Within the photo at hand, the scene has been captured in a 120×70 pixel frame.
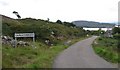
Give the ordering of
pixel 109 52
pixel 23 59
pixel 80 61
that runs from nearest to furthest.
A: pixel 23 59 → pixel 80 61 → pixel 109 52

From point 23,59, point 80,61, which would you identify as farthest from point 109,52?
point 23,59

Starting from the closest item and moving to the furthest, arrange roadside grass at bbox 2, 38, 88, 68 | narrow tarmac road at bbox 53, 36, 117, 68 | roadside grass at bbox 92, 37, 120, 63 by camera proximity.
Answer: roadside grass at bbox 2, 38, 88, 68, narrow tarmac road at bbox 53, 36, 117, 68, roadside grass at bbox 92, 37, 120, 63

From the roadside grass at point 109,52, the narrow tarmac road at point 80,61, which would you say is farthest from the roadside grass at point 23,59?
the roadside grass at point 109,52

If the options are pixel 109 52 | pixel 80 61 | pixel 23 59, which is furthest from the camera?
pixel 109 52

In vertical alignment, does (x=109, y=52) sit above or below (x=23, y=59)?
below

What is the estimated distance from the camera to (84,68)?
702 inches

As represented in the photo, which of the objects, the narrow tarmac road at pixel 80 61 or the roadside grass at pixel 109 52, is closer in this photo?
the narrow tarmac road at pixel 80 61

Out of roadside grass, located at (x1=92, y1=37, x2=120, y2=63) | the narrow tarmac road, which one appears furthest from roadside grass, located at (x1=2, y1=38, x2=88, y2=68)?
roadside grass, located at (x1=92, y1=37, x2=120, y2=63)

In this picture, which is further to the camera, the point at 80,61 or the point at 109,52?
the point at 109,52

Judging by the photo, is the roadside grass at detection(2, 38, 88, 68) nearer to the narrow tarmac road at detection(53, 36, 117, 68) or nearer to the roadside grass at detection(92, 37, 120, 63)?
the narrow tarmac road at detection(53, 36, 117, 68)

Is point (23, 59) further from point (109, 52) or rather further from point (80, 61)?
point (109, 52)

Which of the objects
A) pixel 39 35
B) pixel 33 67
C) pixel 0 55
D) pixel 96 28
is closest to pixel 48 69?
pixel 33 67

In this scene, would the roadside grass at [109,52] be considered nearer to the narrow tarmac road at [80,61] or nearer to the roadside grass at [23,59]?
the narrow tarmac road at [80,61]

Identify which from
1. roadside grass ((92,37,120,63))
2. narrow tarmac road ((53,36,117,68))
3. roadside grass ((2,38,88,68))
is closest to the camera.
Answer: roadside grass ((2,38,88,68))
